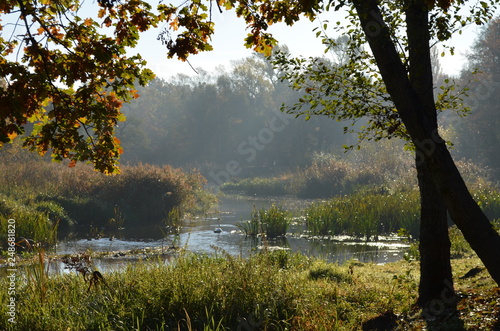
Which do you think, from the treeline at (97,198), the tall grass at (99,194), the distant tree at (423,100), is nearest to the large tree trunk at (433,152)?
the distant tree at (423,100)

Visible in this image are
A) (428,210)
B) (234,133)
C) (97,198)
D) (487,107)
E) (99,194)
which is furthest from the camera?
(234,133)

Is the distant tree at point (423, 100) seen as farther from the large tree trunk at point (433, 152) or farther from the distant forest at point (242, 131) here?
the distant forest at point (242, 131)

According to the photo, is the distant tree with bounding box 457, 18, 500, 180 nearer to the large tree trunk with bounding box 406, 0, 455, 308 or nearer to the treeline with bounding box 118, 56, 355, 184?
the treeline with bounding box 118, 56, 355, 184

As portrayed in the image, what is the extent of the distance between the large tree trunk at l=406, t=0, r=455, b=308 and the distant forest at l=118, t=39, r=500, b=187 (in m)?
35.8

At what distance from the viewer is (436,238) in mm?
5648

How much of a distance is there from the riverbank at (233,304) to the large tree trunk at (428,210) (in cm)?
23

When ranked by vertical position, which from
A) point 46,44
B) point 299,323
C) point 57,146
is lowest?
point 299,323

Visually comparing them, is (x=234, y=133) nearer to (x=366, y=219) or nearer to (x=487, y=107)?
(x=487, y=107)

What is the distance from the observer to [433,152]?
479 cm

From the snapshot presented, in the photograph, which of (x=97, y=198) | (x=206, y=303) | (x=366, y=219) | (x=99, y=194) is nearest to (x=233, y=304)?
(x=206, y=303)

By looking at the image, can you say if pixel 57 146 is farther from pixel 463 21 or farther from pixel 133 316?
pixel 463 21

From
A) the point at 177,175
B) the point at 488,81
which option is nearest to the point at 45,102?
the point at 177,175

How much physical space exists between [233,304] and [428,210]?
235 centimetres

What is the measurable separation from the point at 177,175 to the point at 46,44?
1609cm
